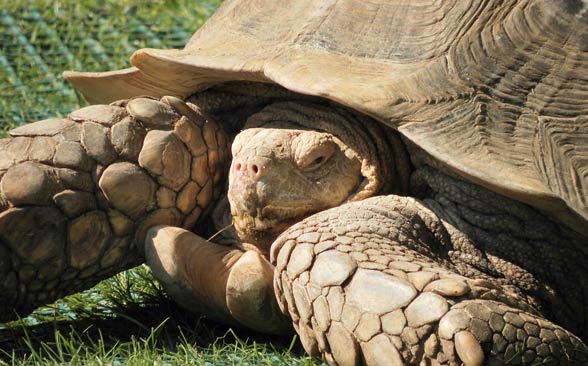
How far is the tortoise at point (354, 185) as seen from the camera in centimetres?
309

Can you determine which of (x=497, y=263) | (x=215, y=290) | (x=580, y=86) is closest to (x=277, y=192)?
(x=215, y=290)

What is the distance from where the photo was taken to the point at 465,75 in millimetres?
3412

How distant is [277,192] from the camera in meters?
3.53

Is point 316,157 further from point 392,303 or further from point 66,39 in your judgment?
point 66,39

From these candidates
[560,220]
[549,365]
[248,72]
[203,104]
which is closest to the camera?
[549,365]

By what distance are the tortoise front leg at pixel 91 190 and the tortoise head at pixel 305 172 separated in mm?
297

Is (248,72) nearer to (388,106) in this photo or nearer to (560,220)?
(388,106)

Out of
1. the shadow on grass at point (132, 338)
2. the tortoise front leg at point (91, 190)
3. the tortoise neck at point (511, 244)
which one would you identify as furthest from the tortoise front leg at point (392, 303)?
the tortoise front leg at point (91, 190)

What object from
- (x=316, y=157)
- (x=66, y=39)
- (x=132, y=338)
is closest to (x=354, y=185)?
(x=316, y=157)

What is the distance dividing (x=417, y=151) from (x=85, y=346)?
1173 millimetres

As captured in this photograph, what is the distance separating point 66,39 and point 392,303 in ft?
13.8

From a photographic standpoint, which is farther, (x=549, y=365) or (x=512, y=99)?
(x=512, y=99)

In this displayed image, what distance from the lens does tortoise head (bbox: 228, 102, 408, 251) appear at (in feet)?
11.6

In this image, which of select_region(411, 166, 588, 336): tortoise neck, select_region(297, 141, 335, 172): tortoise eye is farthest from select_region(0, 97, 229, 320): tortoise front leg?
select_region(411, 166, 588, 336): tortoise neck
